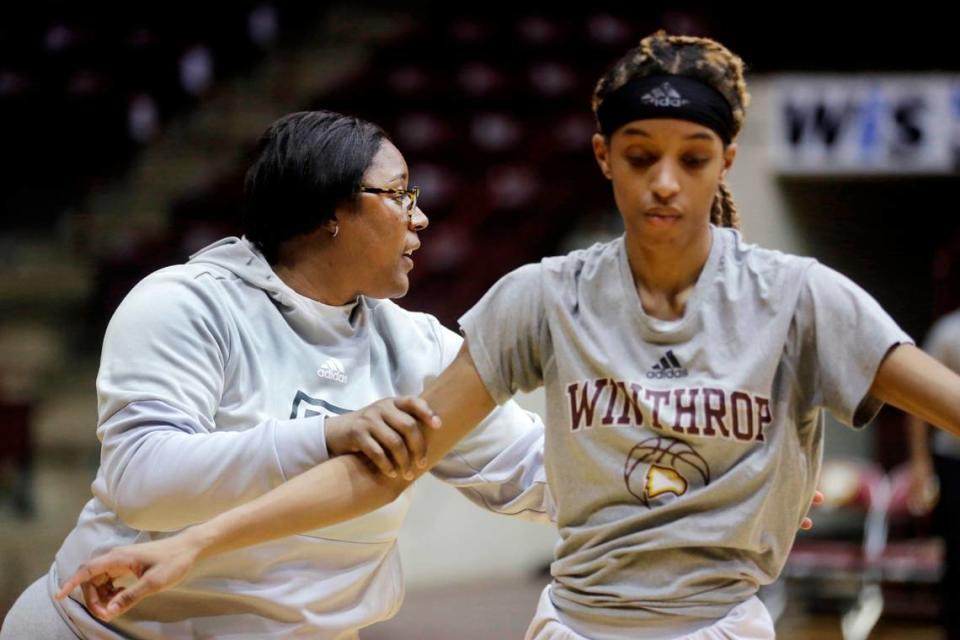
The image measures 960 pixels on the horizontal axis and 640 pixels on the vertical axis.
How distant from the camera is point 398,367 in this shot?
265cm

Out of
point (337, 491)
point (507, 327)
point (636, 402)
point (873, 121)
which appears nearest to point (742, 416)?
point (636, 402)

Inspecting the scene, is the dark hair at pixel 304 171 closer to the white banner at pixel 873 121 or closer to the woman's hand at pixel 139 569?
the woman's hand at pixel 139 569

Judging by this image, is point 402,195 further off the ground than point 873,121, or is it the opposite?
point 402,195

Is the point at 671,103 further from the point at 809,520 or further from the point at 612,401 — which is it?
the point at 809,520

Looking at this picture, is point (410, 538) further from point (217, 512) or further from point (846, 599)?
point (217, 512)

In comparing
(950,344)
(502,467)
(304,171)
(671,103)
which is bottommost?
(950,344)

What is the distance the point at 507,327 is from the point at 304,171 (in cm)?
67

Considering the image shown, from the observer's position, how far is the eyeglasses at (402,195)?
8.54 feet

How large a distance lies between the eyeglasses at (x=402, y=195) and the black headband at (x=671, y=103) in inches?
27.6

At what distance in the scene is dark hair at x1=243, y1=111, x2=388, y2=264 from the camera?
101 inches


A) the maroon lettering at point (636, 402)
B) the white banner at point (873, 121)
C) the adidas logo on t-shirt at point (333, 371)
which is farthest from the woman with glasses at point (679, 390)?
the white banner at point (873, 121)

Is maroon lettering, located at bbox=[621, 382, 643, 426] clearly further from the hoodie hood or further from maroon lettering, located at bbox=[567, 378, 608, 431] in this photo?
the hoodie hood

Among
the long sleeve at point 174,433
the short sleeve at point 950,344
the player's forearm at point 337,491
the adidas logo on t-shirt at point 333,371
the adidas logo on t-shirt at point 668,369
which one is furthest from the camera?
the short sleeve at point 950,344

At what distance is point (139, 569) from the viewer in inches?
78.4
